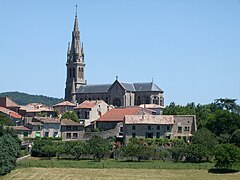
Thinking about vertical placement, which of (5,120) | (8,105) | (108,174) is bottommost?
(108,174)

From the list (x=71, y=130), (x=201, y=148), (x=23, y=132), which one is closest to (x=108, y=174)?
(x=201, y=148)

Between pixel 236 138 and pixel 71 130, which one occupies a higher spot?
pixel 71 130

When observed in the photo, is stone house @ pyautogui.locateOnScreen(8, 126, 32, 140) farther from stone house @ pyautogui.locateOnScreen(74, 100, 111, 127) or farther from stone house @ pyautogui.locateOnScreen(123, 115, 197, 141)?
stone house @ pyautogui.locateOnScreen(123, 115, 197, 141)

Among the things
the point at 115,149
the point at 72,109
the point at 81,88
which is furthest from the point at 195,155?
the point at 81,88

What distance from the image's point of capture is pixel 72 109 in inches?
4688

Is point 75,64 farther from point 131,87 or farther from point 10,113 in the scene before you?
point 10,113

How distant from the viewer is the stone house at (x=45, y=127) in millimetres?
91875

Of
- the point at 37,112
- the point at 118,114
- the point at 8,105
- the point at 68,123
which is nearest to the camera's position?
the point at 68,123

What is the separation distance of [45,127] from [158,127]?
19031mm

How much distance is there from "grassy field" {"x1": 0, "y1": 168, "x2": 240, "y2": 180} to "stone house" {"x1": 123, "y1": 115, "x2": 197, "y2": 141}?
21.2 metres

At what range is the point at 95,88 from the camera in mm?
131625

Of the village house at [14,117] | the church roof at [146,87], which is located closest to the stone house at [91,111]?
the village house at [14,117]

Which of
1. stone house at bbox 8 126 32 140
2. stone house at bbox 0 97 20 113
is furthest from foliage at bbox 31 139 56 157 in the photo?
stone house at bbox 0 97 20 113

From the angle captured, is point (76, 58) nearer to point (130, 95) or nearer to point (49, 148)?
point (130, 95)
